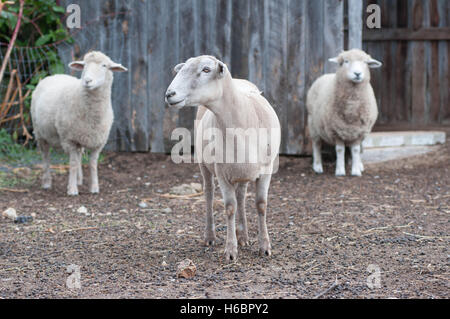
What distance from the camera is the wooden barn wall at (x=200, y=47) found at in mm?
7301

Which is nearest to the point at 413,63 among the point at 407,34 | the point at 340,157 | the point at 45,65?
the point at 407,34

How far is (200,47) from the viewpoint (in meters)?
7.70

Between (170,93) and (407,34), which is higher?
(407,34)

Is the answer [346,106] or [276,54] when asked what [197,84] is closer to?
[346,106]

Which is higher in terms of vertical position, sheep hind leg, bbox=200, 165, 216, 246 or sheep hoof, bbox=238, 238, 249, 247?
sheep hind leg, bbox=200, 165, 216, 246

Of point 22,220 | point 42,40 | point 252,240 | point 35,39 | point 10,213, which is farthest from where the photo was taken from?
point 35,39

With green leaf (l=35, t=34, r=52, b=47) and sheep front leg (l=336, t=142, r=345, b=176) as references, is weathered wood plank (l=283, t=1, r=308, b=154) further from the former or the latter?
green leaf (l=35, t=34, r=52, b=47)

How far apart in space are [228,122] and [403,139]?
4932mm

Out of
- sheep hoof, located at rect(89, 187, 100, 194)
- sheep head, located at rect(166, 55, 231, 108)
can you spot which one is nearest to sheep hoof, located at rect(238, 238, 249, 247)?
sheep head, located at rect(166, 55, 231, 108)

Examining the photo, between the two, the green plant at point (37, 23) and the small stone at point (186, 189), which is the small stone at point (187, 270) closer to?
the small stone at point (186, 189)

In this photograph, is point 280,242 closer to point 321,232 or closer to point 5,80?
point 321,232

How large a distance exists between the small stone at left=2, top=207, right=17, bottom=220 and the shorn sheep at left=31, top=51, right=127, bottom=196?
0.95 metres

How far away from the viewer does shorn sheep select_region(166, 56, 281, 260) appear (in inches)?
138

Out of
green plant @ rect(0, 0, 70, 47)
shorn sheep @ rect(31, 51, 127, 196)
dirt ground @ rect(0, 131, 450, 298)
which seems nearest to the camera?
dirt ground @ rect(0, 131, 450, 298)
